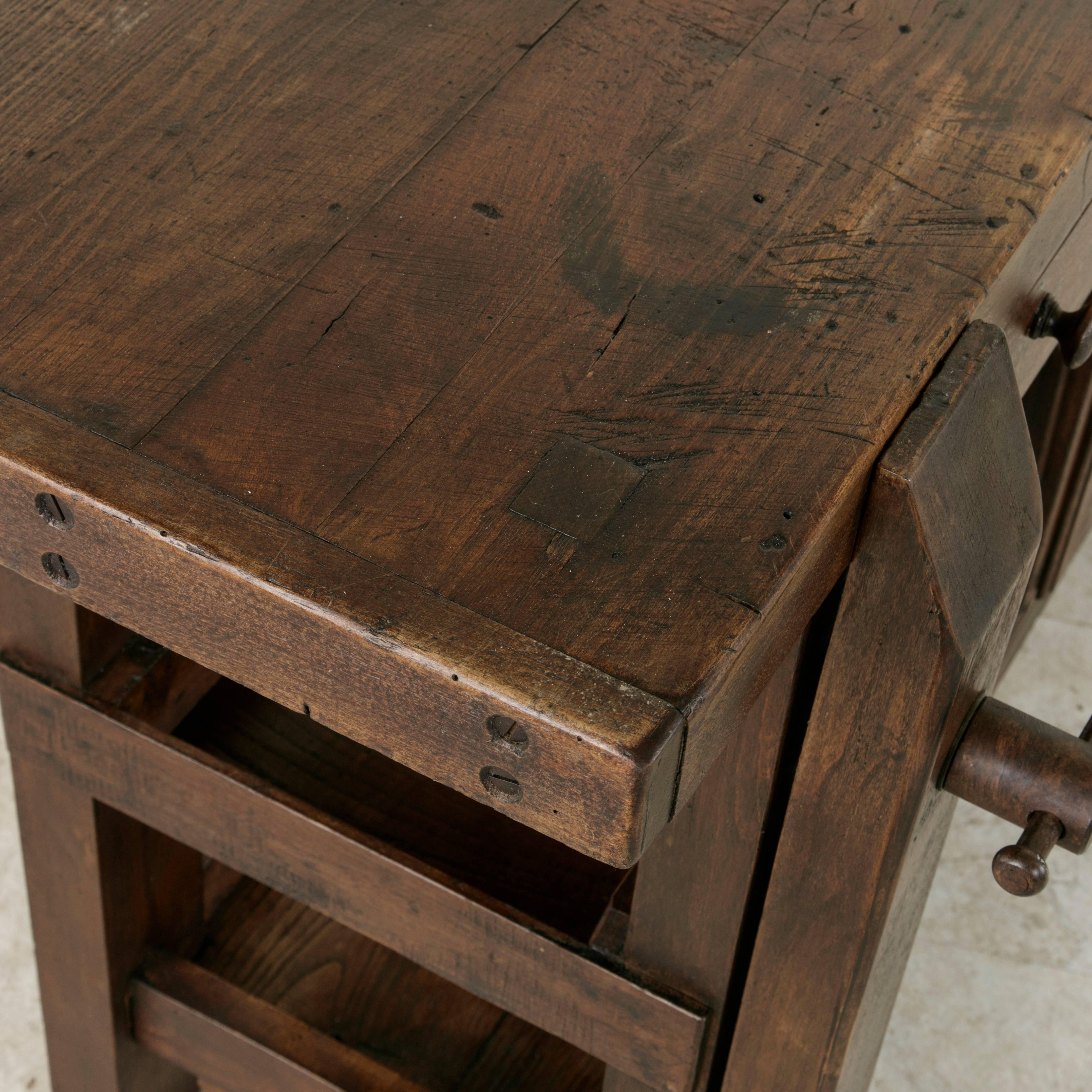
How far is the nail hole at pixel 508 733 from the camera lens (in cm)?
62

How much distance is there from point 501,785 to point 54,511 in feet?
0.80

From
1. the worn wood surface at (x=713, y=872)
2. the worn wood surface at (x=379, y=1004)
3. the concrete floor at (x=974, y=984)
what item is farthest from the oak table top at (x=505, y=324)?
the concrete floor at (x=974, y=984)

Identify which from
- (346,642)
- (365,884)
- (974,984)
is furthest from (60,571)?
(974,984)

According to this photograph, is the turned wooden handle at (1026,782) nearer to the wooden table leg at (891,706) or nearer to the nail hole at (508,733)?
the wooden table leg at (891,706)

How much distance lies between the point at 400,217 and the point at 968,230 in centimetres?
31

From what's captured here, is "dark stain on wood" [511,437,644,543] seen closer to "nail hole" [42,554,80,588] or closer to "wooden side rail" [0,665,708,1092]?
"nail hole" [42,554,80,588]

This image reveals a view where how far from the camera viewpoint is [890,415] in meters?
0.73


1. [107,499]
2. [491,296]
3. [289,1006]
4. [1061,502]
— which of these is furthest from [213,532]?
[1061,502]

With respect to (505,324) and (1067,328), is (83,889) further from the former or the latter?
(1067,328)

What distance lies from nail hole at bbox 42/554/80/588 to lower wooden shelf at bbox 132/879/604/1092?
560 mm

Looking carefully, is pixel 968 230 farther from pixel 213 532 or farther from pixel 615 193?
pixel 213 532

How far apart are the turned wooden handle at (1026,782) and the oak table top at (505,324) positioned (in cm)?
18

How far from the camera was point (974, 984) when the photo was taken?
161 cm

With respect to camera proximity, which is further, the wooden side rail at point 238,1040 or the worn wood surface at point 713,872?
the wooden side rail at point 238,1040
